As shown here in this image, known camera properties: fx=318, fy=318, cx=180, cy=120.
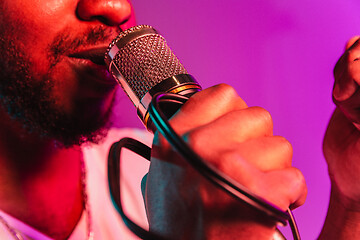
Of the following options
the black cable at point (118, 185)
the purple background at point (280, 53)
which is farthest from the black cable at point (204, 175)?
the purple background at point (280, 53)

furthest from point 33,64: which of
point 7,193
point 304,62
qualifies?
point 304,62

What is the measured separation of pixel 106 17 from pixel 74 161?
2.12ft

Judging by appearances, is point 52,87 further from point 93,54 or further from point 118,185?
point 118,185

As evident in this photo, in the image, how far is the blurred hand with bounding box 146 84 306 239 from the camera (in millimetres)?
417

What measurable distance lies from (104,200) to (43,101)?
1.74ft

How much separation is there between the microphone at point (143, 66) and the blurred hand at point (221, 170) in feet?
0.24

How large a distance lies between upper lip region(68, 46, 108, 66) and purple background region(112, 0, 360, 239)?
0.71 metres

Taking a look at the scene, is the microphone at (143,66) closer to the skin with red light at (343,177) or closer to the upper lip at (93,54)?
the upper lip at (93,54)

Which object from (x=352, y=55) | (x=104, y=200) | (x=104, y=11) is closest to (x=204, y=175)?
(x=352, y=55)

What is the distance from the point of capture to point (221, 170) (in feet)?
1.38

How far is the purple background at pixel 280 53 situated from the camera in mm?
1260

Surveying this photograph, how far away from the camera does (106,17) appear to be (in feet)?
2.42

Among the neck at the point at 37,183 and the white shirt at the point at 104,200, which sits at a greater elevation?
the neck at the point at 37,183

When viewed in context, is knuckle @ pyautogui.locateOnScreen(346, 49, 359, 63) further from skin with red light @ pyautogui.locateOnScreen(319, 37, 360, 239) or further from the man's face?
the man's face
